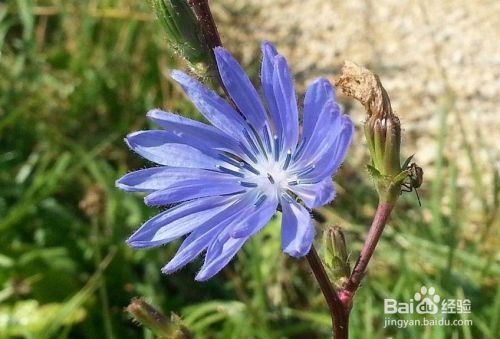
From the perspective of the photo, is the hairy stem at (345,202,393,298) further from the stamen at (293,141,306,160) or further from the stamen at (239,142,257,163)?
the stamen at (239,142,257,163)

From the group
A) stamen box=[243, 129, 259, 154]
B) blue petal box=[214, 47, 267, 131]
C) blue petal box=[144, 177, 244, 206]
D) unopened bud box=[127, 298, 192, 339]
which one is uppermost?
blue petal box=[214, 47, 267, 131]

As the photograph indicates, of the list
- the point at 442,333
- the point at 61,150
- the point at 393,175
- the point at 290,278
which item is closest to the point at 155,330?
the point at 393,175

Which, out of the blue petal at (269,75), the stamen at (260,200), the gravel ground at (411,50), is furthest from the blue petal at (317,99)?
the gravel ground at (411,50)

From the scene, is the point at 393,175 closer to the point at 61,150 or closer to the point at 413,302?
the point at 413,302

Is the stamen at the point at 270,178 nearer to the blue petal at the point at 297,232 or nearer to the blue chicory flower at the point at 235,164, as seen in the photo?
the blue chicory flower at the point at 235,164

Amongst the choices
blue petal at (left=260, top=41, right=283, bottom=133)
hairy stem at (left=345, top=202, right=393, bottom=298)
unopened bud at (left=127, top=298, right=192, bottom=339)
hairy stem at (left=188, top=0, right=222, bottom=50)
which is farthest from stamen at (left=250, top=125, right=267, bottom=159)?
unopened bud at (left=127, top=298, right=192, bottom=339)

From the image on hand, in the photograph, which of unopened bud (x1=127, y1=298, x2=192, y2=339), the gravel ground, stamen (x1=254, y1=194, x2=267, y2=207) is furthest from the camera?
the gravel ground

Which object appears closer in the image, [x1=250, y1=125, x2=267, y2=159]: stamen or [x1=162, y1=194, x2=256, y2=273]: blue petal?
[x1=162, y1=194, x2=256, y2=273]: blue petal
